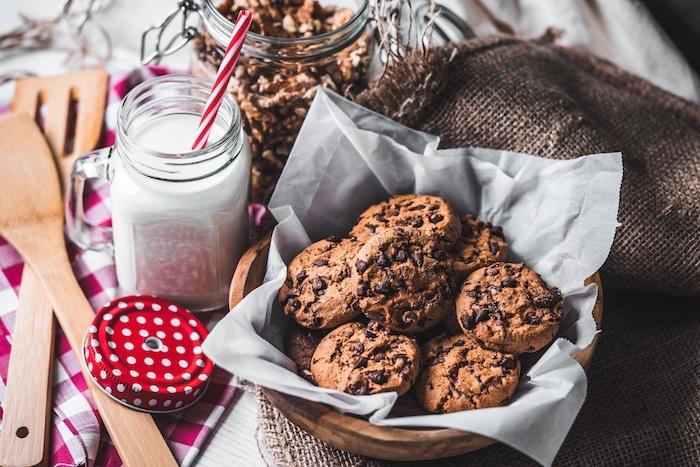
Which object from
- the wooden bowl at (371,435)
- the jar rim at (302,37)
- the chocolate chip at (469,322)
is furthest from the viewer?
the jar rim at (302,37)

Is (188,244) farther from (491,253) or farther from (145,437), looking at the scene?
(491,253)

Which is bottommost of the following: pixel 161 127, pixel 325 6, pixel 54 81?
pixel 54 81

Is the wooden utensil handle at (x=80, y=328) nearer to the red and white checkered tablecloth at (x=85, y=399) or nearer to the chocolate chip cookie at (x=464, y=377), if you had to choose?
the red and white checkered tablecloth at (x=85, y=399)

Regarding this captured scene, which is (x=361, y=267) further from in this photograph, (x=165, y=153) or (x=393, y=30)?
(x=393, y=30)

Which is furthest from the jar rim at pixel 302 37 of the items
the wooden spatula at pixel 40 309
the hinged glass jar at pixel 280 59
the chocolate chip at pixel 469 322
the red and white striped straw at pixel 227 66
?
the chocolate chip at pixel 469 322

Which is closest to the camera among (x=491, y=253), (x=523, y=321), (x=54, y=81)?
(x=523, y=321)

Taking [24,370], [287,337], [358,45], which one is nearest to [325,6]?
[358,45]

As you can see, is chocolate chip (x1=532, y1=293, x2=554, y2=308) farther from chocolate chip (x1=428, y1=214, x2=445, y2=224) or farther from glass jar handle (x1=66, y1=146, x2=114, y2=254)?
glass jar handle (x1=66, y1=146, x2=114, y2=254)
